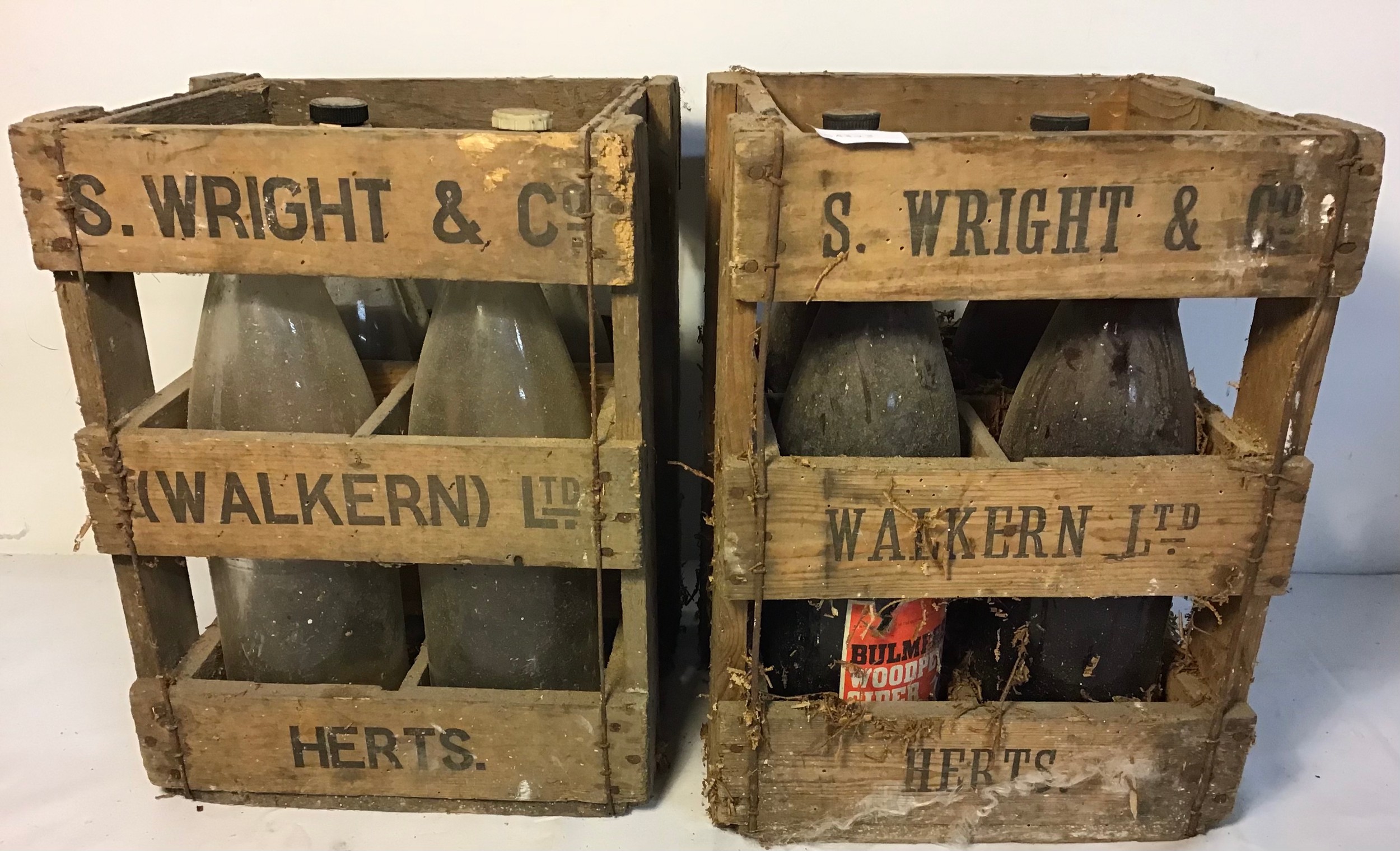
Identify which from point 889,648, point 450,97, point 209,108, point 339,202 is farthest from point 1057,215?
point 209,108

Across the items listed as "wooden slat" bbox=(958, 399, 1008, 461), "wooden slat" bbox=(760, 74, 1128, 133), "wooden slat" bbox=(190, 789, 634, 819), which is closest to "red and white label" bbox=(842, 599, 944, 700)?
"wooden slat" bbox=(958, 399, 1008, 461)

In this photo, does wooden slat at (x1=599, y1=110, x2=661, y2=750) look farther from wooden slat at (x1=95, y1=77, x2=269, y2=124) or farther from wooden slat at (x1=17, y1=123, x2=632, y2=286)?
wooden slat at (x1=95, y1=77, x2=269, y2=124)

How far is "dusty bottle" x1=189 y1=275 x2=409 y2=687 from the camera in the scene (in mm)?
819

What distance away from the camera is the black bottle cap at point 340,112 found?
0.76 m

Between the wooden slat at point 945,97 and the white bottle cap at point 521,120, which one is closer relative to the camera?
the white bottle cap at point 521,120

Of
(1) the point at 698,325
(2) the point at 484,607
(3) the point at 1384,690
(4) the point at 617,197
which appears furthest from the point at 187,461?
(3) the point at 1384,690

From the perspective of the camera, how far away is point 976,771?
2.65 ft

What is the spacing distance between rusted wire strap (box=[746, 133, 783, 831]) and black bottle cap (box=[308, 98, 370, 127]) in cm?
A: 34

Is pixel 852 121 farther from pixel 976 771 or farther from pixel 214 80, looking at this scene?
pixel 214 80

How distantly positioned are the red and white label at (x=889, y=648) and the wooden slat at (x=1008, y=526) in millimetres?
48

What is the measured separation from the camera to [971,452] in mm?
824

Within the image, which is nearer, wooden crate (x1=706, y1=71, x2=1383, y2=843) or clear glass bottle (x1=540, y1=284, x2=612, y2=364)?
wooden crate (x1=706, y1=71, x2=1383, y2=843)

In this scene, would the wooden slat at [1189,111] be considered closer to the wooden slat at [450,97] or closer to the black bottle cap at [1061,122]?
the black bottle cap at [1061,122]

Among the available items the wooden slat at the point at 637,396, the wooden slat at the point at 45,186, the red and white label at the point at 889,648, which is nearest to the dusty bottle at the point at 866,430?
the red and white label at the point at 889,648
